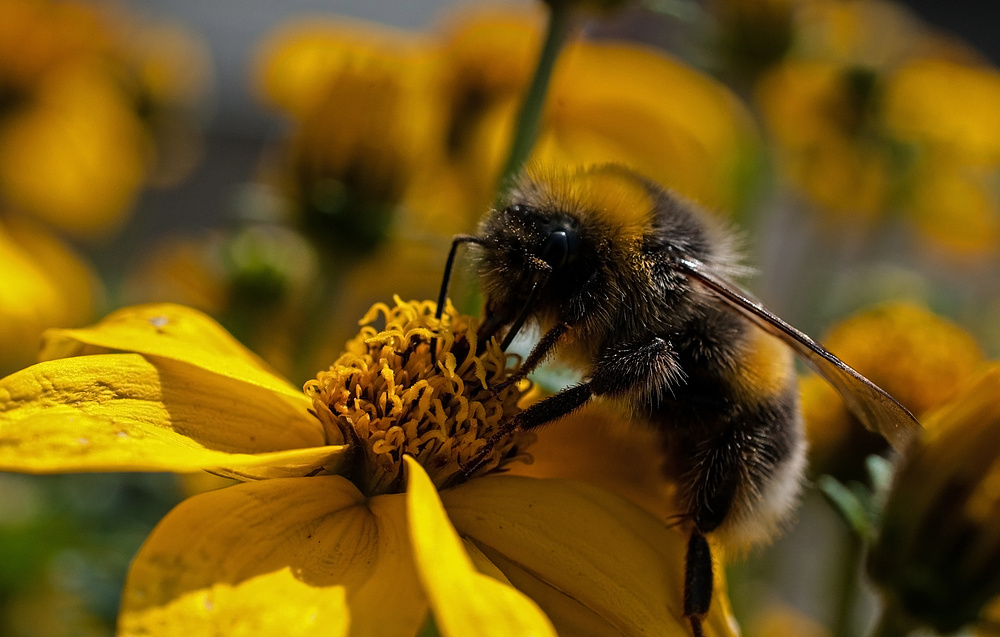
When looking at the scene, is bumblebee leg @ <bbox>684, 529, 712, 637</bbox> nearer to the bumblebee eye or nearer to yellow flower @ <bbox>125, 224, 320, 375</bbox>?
the bumblebee eye

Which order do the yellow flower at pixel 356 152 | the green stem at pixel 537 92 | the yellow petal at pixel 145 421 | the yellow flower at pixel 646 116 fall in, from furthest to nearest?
the yellow flower at pixel 646 116 < the yellow flower at pixel 356 152 < the green stem at pixel 537 92 < the yellow petal at pixel 145 421

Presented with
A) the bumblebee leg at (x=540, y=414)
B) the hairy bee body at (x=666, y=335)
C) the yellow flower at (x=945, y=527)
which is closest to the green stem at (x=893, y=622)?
the yellow flower at (x=945, y=527)

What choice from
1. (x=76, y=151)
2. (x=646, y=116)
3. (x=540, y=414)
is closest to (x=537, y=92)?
(x=540, y=414)

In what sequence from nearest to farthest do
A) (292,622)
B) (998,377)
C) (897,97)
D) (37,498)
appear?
(292,622)
(998,377)
(37,498)
(897,97)

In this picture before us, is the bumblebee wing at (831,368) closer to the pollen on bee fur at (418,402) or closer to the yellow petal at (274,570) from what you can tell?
the pollen on bee fur at (418,402)

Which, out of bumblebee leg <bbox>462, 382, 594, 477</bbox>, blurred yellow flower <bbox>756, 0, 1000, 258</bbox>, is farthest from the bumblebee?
blurred yellow flower <bbox>756, 0, 1000, 258</bbox>

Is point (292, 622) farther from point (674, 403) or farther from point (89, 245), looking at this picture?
point (89, 245)

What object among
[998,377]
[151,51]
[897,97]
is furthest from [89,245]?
[998,377]
